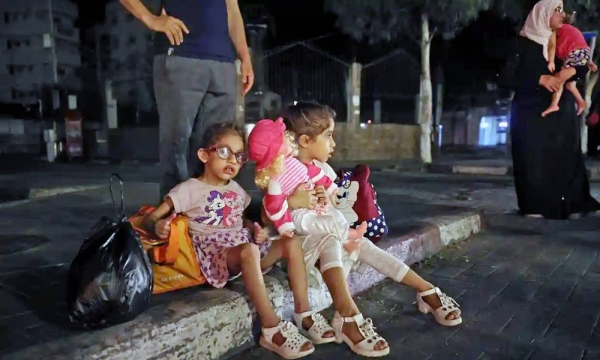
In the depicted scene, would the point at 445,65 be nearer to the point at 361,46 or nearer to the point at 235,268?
the point at 361,46

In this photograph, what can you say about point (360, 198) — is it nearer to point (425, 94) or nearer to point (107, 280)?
point (107, 280)

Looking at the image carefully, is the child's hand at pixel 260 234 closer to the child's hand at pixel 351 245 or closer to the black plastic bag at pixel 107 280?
the child's hand at pixel 351 245

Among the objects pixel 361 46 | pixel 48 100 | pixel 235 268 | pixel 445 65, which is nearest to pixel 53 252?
pixel 235 268

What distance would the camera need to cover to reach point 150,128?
56.3 ft

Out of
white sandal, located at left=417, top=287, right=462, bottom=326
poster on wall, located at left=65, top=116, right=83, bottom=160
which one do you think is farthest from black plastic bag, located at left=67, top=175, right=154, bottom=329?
poster on wall, located at left=65, top=116, right=83, bottom=160

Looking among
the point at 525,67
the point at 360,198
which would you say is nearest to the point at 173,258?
the point at 360,198

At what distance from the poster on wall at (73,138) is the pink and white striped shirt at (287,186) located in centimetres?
1590

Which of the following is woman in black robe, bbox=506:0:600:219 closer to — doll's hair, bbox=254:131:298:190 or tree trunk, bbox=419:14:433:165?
doll's hair, bbox=254:131:298:190

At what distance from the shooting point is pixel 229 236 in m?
2.74

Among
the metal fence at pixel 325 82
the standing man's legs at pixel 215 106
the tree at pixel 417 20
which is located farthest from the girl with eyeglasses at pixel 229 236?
the tree at pixel 417 20

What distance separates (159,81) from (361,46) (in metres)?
20.1

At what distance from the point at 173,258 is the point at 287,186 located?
71 centimetres

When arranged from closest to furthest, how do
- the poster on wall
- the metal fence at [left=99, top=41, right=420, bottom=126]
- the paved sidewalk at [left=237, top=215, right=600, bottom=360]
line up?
the paved sidewalk at [left=237, top=215, right=600, bottom=360] → the metal fence at [left=99, top=41, right=420, bottom=126] → the poster on wall

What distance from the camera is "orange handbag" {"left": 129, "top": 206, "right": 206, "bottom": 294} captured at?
2453mm
